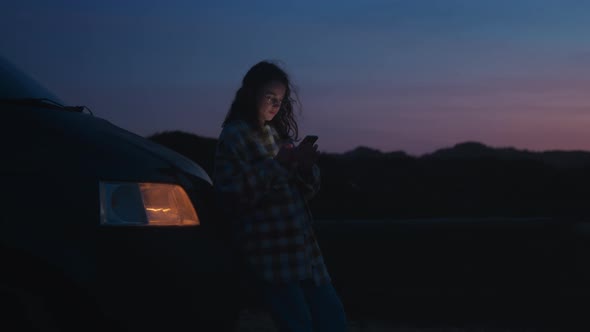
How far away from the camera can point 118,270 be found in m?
2.29

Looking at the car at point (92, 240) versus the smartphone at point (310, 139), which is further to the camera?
the smartphone at point (310, 139)

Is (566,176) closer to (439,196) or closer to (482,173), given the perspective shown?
(482,173)

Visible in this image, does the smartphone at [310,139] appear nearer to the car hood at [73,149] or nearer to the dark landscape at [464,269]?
the car hood at [73,149]

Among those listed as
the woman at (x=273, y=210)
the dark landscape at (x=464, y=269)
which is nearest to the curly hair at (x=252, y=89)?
the woman at (x=273, y=210)

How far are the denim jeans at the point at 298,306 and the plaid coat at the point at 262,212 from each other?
0.08 metres

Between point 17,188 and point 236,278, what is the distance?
0.84 m

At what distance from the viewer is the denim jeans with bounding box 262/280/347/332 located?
2791mm

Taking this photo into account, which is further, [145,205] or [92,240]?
[145,205]

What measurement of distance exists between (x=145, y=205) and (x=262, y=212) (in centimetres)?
49

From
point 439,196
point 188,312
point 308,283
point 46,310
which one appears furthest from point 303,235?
point 439,196

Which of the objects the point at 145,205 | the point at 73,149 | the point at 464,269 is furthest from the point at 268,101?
the point at 464,269

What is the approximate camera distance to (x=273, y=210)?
108 inches

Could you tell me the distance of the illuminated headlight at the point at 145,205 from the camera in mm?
2338

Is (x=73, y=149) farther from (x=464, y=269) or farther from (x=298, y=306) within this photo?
(x=464, y=269)
